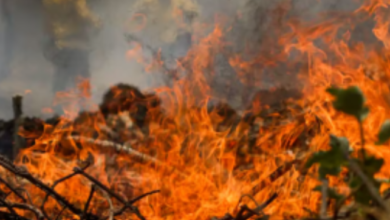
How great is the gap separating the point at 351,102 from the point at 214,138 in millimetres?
3157

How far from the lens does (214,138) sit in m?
3.54

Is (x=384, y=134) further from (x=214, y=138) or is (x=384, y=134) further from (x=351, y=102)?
(x=214, y=138)

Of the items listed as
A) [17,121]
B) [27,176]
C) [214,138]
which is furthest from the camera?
[17,121]

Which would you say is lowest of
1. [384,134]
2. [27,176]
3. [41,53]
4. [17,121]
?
[27,176]

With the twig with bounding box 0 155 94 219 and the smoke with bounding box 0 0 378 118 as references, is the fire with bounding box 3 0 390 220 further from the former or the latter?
the twig with bounding box 0 155 94 219

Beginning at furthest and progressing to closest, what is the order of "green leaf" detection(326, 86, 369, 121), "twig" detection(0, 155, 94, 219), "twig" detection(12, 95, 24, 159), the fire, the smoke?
the smoke → "twig" detection(12, 95, 24, 159) → the fire → "twig" detection(0, 155, 94, 219) → "green leaf" detection(326, 86, 369, 121)

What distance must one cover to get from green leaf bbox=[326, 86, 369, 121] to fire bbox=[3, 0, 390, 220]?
3.02 feet

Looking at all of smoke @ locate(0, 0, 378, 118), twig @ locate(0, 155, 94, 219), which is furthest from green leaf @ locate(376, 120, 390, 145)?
smoke @ locate(0, 0, 378, 118)

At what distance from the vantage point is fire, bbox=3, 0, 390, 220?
1.99 metres

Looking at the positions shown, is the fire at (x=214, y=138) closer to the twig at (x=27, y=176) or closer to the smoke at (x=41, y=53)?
the smoke at (x=41, y=53)

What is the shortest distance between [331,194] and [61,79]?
608cm

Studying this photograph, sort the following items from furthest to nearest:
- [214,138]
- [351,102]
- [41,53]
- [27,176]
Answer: [41,53] < [214,138] < [27,176] < [351,102]

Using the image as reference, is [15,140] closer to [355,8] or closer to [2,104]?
[2,104]

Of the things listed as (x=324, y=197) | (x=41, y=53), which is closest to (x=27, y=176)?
(x=324, y=197)
